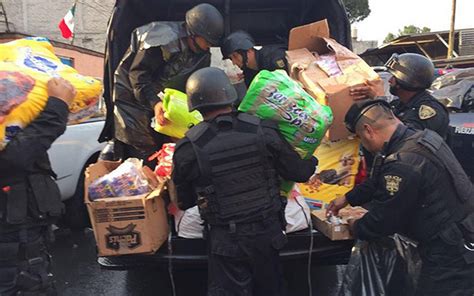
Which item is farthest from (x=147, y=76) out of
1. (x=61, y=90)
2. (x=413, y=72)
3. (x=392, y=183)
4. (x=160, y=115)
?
(x=392, y=183)

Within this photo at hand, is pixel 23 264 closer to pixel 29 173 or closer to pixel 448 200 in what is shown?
pixel 29 173

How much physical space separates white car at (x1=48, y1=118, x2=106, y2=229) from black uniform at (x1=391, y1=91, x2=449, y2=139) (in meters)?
3.17

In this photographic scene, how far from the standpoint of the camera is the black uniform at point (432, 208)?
2264 millimetres

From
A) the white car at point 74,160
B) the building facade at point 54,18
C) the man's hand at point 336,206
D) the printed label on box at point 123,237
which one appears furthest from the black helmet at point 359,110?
the building facade at point 54,18

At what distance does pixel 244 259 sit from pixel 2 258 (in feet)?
4.06

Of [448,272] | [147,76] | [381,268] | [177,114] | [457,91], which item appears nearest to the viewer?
[448,272]

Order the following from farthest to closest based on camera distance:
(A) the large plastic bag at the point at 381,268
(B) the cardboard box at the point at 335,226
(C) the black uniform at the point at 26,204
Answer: (B) the cardboard box at the point at 335,226 < (A) the large plastic bag at the point at 381,268 < (C) the black uniform at the point at 26,204

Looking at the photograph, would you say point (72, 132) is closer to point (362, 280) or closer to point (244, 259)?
point (244, 259)

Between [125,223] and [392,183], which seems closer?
[392,183]

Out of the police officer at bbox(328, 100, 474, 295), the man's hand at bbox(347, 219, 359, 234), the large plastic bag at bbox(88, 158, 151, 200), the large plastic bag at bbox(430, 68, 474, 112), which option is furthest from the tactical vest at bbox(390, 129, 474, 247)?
the large plastic bag at bbox(430, 68, 474, 112)

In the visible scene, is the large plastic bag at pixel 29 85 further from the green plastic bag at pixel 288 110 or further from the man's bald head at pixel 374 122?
the man's bald head at pixel 374 122

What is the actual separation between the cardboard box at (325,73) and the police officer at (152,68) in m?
0.65

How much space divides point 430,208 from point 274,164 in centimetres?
80

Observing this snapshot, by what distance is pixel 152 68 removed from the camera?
3666 mm
